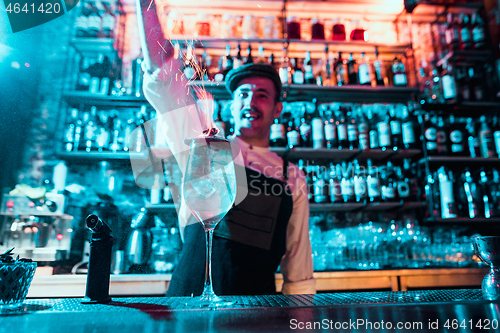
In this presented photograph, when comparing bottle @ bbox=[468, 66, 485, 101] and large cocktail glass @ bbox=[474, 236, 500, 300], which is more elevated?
bottle @ bbox=[468, 66, 485, 101]

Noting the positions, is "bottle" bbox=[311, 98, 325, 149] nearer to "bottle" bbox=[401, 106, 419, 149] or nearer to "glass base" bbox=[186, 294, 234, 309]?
"bottle" bbox=[401, 106, 419, 149]

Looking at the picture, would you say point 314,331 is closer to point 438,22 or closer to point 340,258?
point 340,258

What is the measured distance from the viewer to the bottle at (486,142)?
2.38 meters

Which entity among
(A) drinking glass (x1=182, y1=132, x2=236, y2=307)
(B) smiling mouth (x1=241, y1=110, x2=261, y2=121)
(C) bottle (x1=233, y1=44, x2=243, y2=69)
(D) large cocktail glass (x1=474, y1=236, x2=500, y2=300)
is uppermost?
(C) bottle (x1=233, y1=44, x2=243, y2=69)

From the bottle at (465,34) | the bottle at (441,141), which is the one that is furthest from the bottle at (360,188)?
the bottle at (465,34)

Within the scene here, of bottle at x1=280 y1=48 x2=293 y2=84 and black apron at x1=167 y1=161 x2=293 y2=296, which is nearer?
black apron at x1=167 y1=161 x2=293 y2=296

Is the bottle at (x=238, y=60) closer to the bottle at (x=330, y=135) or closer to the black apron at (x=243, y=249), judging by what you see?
the bottle at (x=330, y=135)

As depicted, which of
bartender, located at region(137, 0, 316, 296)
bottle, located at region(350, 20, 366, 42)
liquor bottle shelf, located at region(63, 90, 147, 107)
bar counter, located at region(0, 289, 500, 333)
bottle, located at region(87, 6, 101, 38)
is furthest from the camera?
bottle, located at region(350, 20, 366, 42)

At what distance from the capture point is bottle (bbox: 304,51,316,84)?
2.41 metres

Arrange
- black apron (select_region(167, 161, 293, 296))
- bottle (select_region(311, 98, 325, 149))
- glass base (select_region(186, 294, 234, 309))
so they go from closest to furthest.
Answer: glass base (select_region(186, 294, 234, 309)) < black apron (select_region(167, 161, 293, 296)) < bottle (select_region(311, 98, 325, 149))

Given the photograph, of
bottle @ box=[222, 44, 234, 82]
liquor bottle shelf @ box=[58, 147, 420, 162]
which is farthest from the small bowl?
bottle @ box=[222, 44, 234, 82]

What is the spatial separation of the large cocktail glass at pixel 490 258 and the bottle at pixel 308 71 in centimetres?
205

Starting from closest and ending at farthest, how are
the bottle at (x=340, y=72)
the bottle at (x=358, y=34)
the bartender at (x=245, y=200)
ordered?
the bartender at (x=245, y=200)
the bottle at (x=340, y=72)
the bottle at (x=358, y=34)

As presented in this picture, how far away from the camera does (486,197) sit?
237 cm
